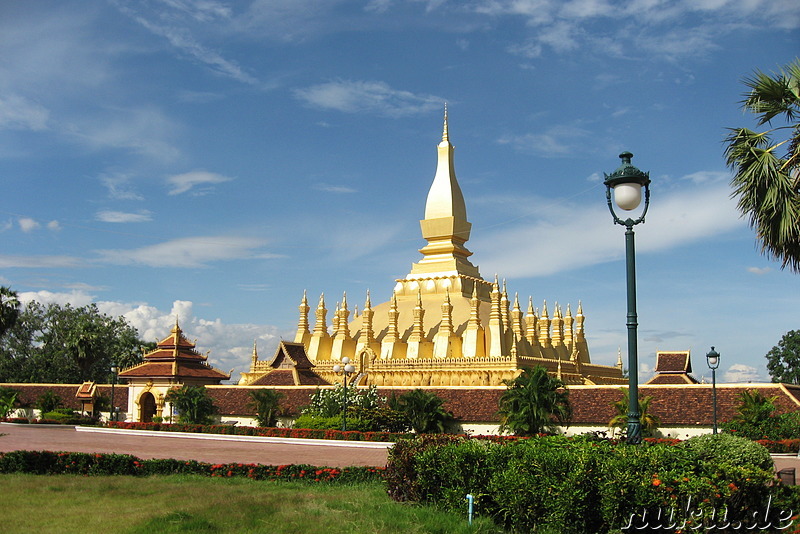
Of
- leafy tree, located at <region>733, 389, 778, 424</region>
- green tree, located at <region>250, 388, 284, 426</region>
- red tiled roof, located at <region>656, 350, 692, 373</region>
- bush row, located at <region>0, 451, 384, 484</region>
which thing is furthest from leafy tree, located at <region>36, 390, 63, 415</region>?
leafy tree, located at <region>733, 389, 778, 424</region>

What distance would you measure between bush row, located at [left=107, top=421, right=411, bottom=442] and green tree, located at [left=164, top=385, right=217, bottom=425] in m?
1.25

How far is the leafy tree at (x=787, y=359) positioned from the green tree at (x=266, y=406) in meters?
42.7

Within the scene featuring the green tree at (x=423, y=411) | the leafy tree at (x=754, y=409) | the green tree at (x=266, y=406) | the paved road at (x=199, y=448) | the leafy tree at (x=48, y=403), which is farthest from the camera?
the leafy tree at (x=48, y=403)

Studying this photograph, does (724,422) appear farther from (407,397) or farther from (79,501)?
(79,501)

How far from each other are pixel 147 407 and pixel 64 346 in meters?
21.9

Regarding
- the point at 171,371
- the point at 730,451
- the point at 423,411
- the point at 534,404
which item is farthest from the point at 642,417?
the point at 171,371

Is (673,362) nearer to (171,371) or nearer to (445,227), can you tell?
(445,227)

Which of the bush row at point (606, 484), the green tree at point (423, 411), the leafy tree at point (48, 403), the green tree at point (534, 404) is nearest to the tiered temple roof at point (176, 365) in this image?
the leafy tree at point (48, 403)

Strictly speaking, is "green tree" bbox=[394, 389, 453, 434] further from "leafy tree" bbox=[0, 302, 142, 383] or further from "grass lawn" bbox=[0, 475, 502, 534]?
"leafy tree" bbox=[0, 302, 142, 383]

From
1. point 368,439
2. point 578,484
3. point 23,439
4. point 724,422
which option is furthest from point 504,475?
point 23,439

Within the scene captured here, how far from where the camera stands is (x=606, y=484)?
9.59 meters

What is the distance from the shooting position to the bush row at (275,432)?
2564 centimetres

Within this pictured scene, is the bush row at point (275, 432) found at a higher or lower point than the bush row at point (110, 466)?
lower

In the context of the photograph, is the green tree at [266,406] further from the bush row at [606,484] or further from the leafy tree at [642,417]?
the bush row at [606,484]
